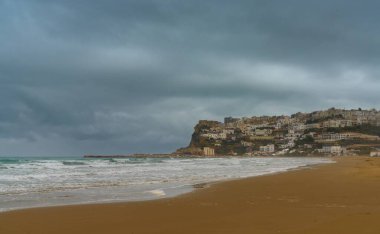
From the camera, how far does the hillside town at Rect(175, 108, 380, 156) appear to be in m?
144

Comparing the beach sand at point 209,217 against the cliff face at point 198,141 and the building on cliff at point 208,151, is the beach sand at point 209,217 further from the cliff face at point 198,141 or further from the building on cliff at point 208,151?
the cliff face at point 198,141

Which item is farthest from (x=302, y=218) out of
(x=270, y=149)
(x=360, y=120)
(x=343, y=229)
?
(x=360, y=120)

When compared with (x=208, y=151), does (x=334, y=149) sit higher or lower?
lower

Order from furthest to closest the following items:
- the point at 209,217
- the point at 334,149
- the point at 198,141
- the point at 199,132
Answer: the point at 199,132 < the point at 198,141 < the point at 334,149 < the point at 209,217

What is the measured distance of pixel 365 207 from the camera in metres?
9.14

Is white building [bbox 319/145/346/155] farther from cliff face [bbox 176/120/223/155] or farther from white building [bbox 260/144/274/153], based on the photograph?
cliff face [bbox 176/120/223/155]

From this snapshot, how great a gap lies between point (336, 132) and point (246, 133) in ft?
136

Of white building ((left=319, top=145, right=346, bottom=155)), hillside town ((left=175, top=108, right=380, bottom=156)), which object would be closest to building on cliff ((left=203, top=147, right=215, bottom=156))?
hillside town ((left=175, top=108, right=380, bottom=156))

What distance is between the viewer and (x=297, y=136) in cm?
16438

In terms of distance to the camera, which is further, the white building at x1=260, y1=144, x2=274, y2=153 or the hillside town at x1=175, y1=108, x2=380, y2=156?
the white building at x1=260, y1=144, x2=274, y2=153

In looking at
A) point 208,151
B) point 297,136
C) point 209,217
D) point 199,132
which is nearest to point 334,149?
point 297,136

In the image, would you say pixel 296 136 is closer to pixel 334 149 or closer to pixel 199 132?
pixel 334 149

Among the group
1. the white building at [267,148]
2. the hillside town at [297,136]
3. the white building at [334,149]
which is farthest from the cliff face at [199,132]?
the white building at [334,149]

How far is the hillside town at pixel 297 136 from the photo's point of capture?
144 m
